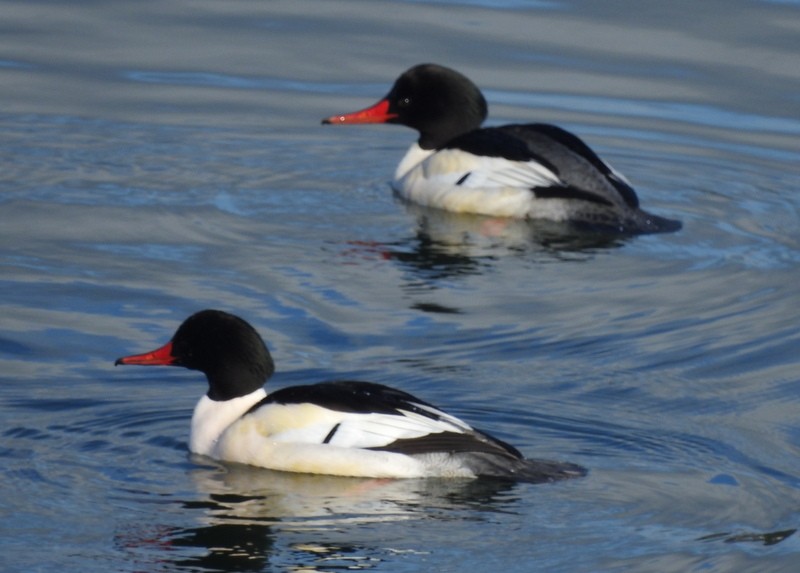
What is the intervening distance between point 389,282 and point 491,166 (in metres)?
2.67

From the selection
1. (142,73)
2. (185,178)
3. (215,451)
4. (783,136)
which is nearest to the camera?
(215,451)

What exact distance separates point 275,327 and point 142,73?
7.46 m

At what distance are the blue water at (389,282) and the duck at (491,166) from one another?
0.95ft

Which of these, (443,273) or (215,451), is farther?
(443,273)

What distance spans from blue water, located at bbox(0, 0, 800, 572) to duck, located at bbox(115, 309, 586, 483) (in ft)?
Answer: 0.38

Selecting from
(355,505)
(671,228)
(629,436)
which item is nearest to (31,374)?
(355,505)

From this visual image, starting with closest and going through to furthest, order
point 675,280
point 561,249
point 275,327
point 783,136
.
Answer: point 275,327
point 675,280
point 561,249
point 783,136

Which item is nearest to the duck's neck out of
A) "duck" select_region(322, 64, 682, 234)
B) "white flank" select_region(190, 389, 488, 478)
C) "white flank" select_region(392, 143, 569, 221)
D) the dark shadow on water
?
"white flank" select_region(190, 389, 488, 478)

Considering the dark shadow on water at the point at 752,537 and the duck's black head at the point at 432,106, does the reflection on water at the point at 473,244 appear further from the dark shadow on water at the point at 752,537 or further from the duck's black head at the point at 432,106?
the dark shadow on water at the point at 752,537

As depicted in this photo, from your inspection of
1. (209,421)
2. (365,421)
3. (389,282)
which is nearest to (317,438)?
(365,421)

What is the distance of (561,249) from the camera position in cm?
1275

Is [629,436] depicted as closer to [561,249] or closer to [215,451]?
[215,451]

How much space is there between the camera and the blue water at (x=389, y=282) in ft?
25.6

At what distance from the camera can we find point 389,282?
11.8 m
